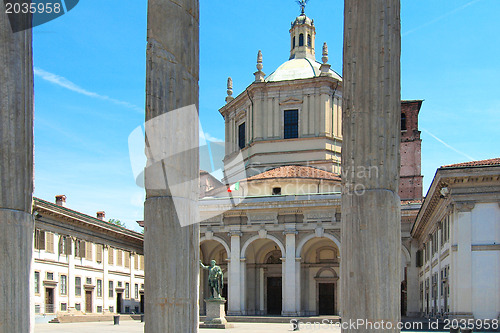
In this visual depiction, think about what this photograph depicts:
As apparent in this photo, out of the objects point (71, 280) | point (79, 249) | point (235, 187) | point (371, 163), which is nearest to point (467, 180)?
point (371, 163)

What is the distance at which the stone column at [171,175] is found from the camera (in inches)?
326

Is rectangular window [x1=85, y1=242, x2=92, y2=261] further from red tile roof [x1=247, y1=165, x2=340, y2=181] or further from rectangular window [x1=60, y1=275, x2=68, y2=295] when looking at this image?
red tile roof [x1=247, y1=165, x2=340, y2=181]

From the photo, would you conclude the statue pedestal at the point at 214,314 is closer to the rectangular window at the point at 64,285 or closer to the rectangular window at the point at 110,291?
the rectangular window at the point at 64,285

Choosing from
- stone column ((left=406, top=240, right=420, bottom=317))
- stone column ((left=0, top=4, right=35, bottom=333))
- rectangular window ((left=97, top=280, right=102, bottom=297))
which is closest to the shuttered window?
rectangular window ((left=97, top=280, right=102, bottom=297))

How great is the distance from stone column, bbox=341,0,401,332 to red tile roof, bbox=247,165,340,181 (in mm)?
38109

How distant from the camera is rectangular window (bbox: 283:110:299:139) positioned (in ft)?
164

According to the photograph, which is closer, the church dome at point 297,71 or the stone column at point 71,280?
the stone column at point 71,280

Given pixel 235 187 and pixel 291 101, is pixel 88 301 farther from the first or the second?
pixel 291 101

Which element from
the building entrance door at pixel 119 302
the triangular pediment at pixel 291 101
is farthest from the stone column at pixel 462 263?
the building entrance door at pixel 119 302

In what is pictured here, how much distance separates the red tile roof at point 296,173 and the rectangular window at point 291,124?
109 inches

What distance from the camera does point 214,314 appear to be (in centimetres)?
3434

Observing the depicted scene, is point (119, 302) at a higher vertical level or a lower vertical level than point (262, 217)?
lower

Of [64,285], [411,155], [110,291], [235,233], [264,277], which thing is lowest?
[110,291]

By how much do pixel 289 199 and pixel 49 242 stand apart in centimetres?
1614
